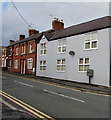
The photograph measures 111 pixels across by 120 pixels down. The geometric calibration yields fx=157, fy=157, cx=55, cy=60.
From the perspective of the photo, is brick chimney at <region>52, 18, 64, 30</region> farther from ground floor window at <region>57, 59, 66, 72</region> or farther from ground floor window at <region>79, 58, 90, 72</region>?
ground floor window at <region>79, 58, 90, 72</region>

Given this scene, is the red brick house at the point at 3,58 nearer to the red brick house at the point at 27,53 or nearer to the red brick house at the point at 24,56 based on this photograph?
the red brick house at the point at 24,56

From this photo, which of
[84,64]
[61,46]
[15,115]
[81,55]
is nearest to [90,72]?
[84,64]

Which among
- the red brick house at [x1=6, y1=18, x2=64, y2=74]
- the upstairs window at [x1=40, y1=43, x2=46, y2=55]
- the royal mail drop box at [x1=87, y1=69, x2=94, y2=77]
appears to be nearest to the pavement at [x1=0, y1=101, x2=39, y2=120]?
the royal mail drop box at [x1=87, y1=69, x2=94, y2=77]

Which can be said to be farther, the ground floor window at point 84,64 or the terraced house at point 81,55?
the ground floor window at point 84,64

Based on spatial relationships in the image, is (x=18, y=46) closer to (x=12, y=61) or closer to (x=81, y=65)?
(x=12, y=61)

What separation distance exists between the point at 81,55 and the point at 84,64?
110 centimetres

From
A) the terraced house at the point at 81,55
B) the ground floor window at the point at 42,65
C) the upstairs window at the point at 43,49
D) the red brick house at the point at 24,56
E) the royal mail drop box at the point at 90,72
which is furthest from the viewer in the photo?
the red brick house at the point at 24,56

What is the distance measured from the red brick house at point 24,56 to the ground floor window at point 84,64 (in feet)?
32.4

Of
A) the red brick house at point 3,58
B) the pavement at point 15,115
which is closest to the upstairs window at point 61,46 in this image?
the pavement at point 15,115

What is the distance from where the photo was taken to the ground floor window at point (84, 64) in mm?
16497

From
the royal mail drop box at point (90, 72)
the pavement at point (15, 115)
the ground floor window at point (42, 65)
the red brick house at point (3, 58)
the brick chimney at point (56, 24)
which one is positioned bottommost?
the pavement at point (15, 115)

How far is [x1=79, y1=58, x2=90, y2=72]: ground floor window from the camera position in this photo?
54.1 feet

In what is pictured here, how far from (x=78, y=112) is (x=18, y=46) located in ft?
89.5

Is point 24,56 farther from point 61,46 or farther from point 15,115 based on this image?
point 15,115
